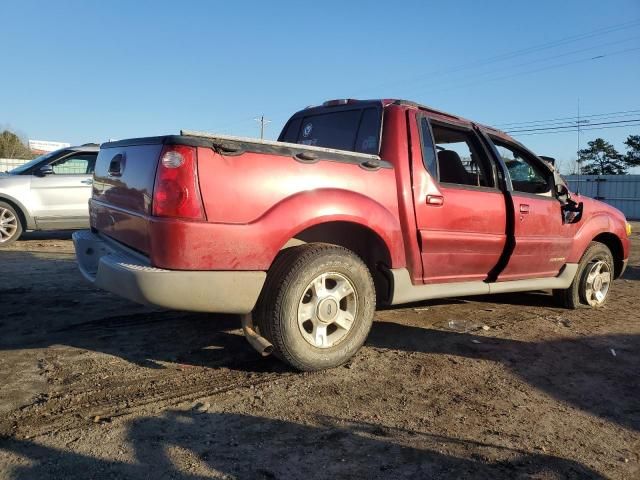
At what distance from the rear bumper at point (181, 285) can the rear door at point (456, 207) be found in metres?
1.51

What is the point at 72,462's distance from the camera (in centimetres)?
246

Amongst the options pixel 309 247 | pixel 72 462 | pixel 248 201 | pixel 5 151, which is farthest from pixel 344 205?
pixel 5 151

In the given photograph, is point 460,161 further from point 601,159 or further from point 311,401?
point 601,159

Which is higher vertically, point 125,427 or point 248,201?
point 248,201

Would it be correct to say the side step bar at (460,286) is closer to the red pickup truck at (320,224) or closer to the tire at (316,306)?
the red pickup truck at (320,224)

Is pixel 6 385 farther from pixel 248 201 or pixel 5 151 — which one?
pixel 5 151

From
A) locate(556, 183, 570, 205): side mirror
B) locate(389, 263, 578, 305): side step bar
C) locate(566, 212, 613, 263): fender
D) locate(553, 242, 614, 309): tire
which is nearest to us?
locate(389, 263, 578, 305): side step bar

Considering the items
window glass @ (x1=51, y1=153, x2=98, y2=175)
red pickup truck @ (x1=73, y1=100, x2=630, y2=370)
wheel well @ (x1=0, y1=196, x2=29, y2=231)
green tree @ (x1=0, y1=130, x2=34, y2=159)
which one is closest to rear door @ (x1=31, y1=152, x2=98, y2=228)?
window glass @ (x1=51, y1=153, x2=98, y2=175)

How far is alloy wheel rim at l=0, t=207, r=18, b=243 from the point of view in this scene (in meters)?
9.27

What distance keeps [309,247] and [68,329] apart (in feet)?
7.60

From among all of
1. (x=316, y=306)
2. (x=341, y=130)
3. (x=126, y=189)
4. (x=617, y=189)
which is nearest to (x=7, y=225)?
(x=126, y=189)

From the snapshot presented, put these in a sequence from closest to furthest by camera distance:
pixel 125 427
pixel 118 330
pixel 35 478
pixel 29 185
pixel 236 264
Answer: pixel 35 478 < pixel 125 427 < pixel 236 264 < pixel 118 330 < pixel 29 185

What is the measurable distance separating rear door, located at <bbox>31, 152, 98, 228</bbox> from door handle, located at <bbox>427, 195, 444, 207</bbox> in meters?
7.14

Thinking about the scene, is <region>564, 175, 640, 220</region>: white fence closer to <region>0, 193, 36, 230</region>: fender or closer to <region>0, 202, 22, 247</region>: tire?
<region>0, 193, 36, 230</region>: fender
